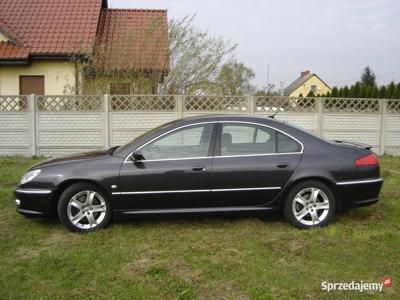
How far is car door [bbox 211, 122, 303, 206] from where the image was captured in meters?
5.18

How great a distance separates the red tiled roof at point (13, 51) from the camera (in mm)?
15291

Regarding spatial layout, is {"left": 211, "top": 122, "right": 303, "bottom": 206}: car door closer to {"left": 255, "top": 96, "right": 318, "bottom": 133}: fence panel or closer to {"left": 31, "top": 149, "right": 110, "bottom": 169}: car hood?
{"left": 31, "top": 149, "right": 110, "bottom": 169}: car hood

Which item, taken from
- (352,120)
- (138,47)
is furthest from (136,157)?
(138,47)

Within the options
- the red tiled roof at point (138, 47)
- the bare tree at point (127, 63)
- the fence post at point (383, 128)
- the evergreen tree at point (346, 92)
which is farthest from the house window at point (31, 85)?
the evergreen tree at point (346, 92)

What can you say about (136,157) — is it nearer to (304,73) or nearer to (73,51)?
(73,51)

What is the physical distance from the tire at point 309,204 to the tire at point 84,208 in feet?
7.32

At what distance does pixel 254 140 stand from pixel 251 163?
331 millimetres

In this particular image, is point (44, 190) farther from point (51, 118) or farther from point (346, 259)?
point (51, 118)

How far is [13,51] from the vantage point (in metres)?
15.5

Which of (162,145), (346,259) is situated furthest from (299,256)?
(162,145)

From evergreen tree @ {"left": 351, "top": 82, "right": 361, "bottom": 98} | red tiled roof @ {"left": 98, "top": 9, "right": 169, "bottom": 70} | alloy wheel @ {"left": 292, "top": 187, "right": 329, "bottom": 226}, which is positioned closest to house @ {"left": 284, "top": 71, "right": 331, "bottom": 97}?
evergreen tree @ {"left": 351, "top": 82, "right": 361, "bottom": 98}

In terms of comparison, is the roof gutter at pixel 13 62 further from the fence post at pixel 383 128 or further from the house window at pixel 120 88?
the fence post at pixel 383 128

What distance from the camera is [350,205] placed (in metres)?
5.36

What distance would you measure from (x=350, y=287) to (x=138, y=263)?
1.99 metres
